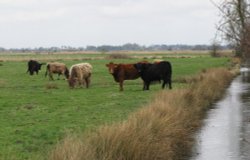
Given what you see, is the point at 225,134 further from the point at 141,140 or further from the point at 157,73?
the point at 157,73

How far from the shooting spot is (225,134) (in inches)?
617

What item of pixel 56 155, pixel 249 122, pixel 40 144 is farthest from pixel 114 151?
pixel 249 122

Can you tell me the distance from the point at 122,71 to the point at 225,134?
14.5 meters

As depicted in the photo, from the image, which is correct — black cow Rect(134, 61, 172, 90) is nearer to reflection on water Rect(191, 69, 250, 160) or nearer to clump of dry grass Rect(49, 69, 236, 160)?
reflection on water Rect(191, 69, 250, 160)

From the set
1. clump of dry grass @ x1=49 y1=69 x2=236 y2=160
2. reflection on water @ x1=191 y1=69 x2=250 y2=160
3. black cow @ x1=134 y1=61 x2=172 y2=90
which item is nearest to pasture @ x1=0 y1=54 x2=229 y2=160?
clump of dry grass @ x1=49 y1=69 x2=236 y2=160

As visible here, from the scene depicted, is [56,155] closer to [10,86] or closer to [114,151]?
[114,151]

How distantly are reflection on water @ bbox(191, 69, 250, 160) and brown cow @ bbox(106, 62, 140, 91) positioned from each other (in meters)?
6.92

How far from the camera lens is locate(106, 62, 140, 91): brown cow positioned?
96.8ft

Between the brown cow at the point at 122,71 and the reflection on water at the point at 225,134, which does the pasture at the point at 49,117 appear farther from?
the brown cow at the point at 122,71

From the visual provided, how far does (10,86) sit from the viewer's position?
3425cm

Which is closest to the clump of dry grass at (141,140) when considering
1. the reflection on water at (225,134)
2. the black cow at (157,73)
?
the reflection on water at (225,134)

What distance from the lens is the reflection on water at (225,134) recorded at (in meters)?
12.5

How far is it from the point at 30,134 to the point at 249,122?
8856 mm

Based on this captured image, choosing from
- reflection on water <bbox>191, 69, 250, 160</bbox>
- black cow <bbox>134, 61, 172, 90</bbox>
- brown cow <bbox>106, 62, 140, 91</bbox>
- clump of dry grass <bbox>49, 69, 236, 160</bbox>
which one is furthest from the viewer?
brown cow <bbox>106, 62, 140, 91</bbox>
